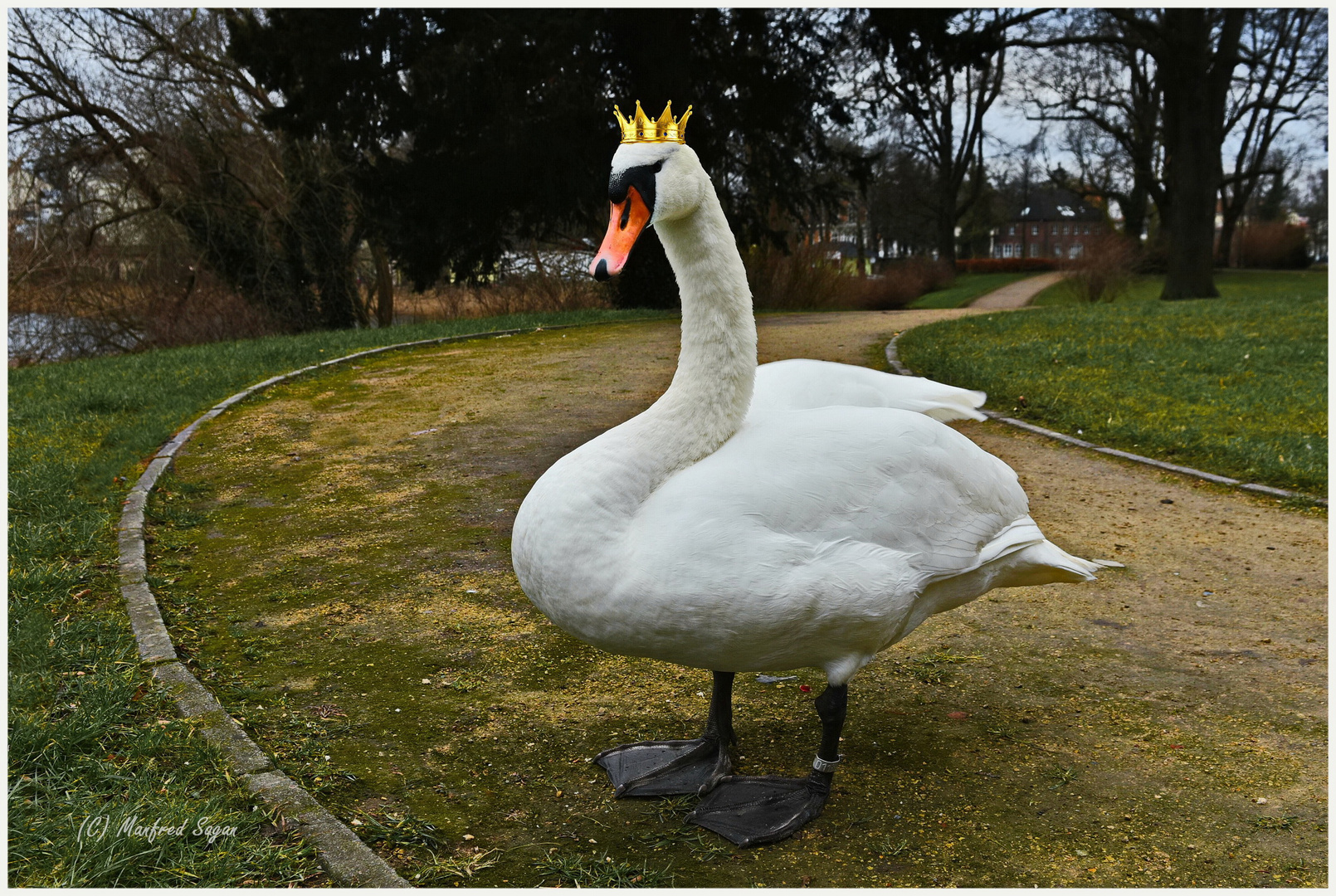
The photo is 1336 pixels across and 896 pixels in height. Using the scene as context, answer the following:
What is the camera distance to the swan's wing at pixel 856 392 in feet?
12.8

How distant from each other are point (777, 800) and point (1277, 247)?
45854mm

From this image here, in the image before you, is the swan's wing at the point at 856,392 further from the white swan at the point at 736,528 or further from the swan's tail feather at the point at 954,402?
the white swan at the point at 736,528

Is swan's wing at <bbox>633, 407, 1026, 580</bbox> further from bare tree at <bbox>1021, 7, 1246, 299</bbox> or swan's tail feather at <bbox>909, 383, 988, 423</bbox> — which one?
bare tree at <bbox>1021, 7, 1246, 299</bbox>

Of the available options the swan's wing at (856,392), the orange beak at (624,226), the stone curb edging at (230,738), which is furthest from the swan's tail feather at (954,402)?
the stone curb edging at (230,738)

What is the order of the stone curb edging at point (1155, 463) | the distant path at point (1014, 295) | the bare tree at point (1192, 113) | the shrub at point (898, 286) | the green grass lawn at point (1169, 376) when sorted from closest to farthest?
the stone curb edging at point (1155, 463), the green grass lawn at point (1169, 376), the bare tree at point (1192, 113), the shrub at point (898, 286), the distant path at point (1014, 295)

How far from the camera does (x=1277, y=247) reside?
4031 cm

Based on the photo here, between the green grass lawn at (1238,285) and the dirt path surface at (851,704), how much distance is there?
20.5m

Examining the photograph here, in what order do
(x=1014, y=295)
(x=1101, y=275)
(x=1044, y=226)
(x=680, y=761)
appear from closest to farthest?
(x=680, y=761)
(x=1101, y=275)
(x=1014, y=295)
(x=1044, y=226)

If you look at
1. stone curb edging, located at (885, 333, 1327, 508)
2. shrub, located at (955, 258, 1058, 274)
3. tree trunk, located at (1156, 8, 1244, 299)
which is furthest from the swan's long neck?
shrub, located at (955, 258, 1058, 274)

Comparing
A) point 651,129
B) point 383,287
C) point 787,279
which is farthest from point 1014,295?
point 651,129

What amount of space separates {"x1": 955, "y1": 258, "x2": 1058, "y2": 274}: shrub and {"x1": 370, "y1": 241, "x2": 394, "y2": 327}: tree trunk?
3156 cm

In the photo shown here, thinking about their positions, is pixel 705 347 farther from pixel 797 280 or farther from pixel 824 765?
pixel 797 280

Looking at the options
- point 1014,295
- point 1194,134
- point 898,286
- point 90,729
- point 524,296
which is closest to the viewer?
point 90,729

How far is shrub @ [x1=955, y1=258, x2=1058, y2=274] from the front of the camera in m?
48.8
